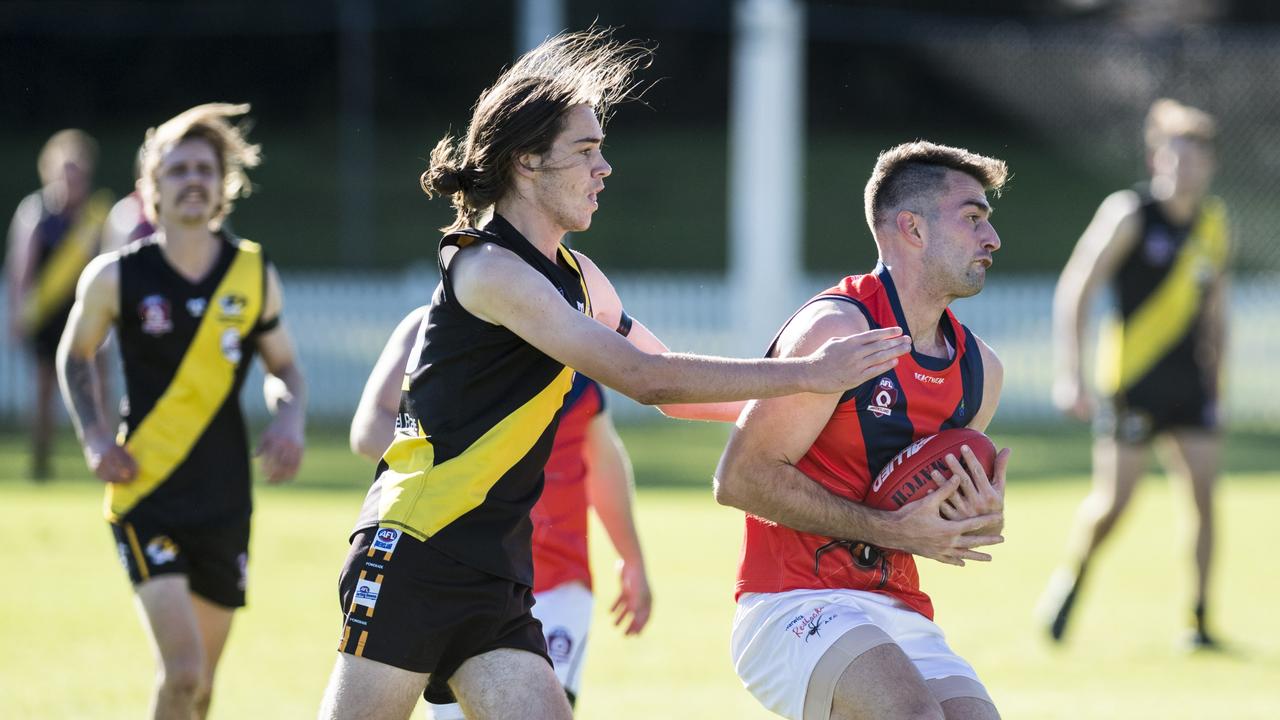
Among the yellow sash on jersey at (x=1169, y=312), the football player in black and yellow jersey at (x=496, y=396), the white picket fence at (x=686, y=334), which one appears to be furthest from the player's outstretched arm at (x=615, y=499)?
the white picket fence at (x=686, y=334)

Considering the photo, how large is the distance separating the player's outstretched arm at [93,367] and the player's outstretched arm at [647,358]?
2.24 metres

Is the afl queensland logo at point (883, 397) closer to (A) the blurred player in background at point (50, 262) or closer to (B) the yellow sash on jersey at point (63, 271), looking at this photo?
(A) the blurred player in background at point (50, 262)

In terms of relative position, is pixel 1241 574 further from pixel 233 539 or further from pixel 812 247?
pixel 812 247

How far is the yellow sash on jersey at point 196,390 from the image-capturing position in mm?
5902

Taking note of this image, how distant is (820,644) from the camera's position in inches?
175

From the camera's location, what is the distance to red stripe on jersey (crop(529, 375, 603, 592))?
5449mm

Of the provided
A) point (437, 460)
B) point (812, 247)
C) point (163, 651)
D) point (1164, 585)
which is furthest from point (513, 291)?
point (812, 247)

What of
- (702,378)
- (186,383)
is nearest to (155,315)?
(186,383)

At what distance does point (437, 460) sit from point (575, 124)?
928 millimetres

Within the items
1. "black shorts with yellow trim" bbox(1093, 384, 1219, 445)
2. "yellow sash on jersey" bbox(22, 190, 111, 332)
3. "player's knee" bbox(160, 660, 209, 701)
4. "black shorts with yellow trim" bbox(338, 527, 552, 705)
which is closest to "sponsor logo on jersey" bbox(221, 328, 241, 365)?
"player's knee" bbox(160, 660, 209, 701)

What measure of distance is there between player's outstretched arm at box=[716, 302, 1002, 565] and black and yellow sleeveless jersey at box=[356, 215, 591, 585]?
597mm

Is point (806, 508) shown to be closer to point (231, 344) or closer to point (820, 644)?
point (820, 644)

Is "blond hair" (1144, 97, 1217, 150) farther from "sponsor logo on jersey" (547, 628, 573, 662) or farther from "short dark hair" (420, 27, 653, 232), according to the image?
"short dark hair" (420, 27, 653, 232)

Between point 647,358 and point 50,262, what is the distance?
11841 mm
